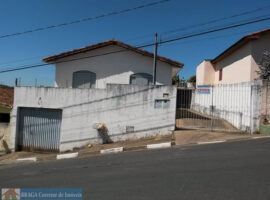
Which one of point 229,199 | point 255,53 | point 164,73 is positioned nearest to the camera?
point 229,199

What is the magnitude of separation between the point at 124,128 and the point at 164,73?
191 inches

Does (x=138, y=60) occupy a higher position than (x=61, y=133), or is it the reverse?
(x=138, y=60)

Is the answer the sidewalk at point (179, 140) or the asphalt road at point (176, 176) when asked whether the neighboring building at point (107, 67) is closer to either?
the sidewalk at point (179, 140)

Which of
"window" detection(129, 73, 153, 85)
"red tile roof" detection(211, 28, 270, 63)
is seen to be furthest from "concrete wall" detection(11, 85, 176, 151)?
"red tile roof" detection(211, 28, 270, 63)

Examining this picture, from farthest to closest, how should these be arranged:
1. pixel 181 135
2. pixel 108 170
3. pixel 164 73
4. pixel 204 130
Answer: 1. pixel 164 73
2. pixel 204 130
3. pixel 181 135
4. pixel 108 170

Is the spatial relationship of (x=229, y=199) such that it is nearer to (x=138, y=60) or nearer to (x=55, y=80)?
(x=138, y=60)

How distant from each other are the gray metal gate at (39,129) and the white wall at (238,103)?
8208mm

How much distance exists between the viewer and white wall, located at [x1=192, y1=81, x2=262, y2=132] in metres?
6.93

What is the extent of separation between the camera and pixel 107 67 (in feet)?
35.0

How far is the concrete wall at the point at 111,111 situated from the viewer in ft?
25.0

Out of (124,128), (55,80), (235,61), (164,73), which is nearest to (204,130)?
(124,128)

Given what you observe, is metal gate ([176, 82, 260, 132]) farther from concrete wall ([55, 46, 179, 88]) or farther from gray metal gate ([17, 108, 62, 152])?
gray metal gate ([17, 108, 62, 152])

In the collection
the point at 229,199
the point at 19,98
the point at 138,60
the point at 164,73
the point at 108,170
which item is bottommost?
the point at 108,170

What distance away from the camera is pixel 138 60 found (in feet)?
35.1
